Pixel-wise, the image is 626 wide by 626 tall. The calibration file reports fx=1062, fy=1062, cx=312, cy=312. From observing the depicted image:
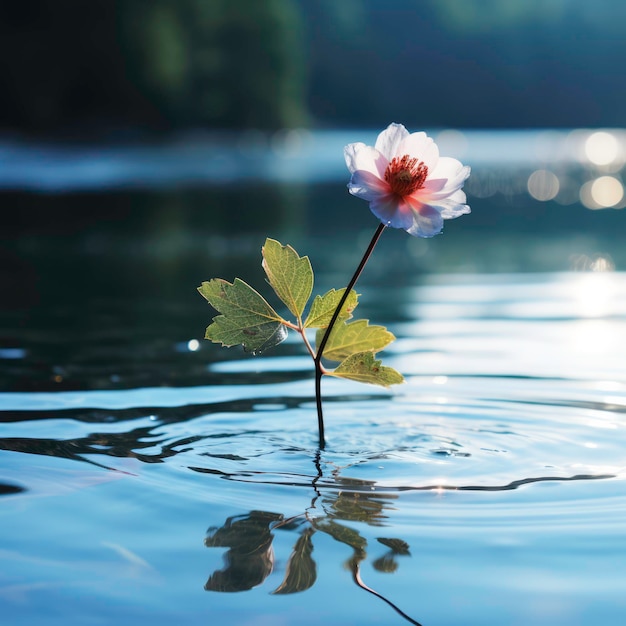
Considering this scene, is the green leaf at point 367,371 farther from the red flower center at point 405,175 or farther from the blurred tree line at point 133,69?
the blurred tree line at point 133,69

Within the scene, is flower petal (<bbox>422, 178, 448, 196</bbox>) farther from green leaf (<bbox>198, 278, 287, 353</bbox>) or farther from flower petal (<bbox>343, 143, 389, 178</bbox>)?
green leaf (<bbox>198, 278, 287, 353</bbox>)

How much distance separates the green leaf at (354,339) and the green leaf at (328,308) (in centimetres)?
3

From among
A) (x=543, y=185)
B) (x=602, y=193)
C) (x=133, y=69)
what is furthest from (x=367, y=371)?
(x=133, y=69)

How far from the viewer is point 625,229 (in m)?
11.4

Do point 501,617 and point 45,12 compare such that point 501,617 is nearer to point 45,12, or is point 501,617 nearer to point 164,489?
A: point 164,489

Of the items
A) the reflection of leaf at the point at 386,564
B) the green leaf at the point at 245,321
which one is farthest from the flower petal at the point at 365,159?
the reflection of leaf at the point at 386,564

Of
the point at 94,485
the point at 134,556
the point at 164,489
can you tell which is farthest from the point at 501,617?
the point at 94,485

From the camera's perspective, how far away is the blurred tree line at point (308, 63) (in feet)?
111

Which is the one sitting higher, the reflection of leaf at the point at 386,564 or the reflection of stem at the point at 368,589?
the reflection of leaf at the point at 386,564

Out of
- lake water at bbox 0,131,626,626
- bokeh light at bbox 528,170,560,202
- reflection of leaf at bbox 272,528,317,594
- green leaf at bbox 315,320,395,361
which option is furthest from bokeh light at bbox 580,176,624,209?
reflection of leaf at bbox 272,528,317,594

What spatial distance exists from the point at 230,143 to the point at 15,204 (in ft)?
71.4

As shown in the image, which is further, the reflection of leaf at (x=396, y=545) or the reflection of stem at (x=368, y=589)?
the reflection of leaf at (x=396, y=545)

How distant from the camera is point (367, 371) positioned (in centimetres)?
262

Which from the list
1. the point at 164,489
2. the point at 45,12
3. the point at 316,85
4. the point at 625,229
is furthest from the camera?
the point at 316,85
